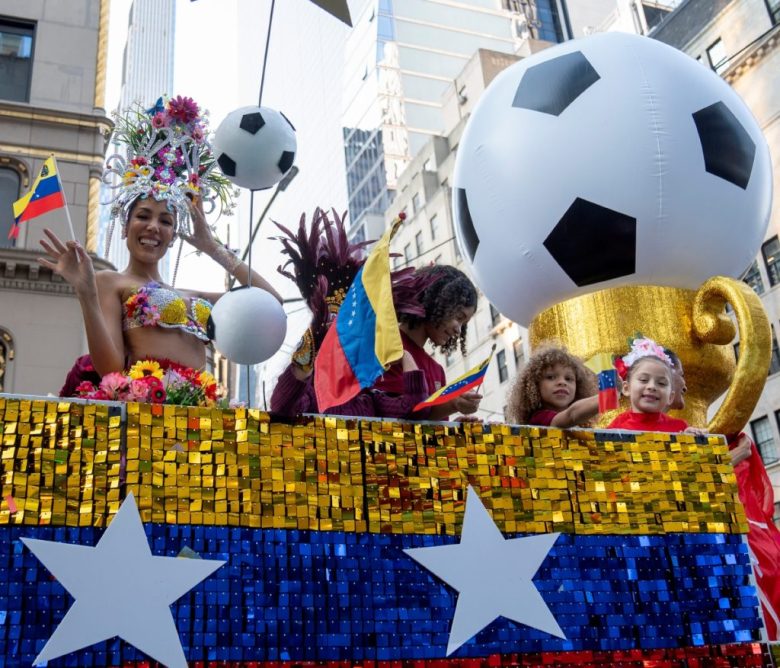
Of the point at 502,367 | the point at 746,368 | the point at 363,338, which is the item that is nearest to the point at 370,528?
the point at 363,338

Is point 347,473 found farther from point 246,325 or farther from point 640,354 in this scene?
point 640,354

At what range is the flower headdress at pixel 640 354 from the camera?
3867mm

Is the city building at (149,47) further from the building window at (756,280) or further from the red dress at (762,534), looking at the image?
the red dress at (762,534)

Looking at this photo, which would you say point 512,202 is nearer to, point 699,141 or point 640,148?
point 640,148

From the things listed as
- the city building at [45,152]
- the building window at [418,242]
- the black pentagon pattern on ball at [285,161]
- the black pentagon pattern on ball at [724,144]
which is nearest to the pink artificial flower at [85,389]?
the black pentagon pattern on ball at [285,161]

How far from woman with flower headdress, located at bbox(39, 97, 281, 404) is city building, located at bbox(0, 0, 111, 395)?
1140cm

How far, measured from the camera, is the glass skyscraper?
62.1m

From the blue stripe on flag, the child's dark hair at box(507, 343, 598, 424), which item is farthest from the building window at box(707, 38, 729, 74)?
the blue stripe on flag

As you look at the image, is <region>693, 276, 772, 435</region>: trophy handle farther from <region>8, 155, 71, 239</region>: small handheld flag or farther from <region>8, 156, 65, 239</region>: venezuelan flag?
<region>8, 156, 65, 239</region>: venezuelan flag

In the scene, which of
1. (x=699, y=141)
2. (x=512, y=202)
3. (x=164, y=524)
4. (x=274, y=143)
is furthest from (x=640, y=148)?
(x=164, y=524)

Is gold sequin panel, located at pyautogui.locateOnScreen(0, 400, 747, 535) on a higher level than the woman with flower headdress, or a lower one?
lower

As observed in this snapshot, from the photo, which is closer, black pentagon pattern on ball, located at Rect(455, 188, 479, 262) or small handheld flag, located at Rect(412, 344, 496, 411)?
small handheld flag, located at Rect(412, 344, 496, 411)

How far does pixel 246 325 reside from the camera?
121 inches

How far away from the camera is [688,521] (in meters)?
3.33
